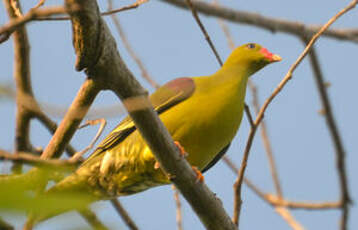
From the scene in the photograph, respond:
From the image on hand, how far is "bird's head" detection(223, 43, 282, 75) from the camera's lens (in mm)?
4289

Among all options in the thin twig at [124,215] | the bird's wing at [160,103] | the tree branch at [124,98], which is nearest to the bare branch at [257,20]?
the bird's wing at [160,103]

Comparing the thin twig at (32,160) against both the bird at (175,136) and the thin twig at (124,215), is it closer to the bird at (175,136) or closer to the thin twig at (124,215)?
the bird at (175,136)

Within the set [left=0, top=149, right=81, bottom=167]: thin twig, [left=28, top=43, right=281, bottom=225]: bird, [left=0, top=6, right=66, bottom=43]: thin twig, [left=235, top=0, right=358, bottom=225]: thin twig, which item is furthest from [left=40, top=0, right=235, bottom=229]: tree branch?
[left=0, top=149, right=81, bottom=167]: thin twig

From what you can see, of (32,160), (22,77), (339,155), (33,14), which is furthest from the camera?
(339,155)

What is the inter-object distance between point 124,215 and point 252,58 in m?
1.82

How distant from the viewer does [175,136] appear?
3463mm

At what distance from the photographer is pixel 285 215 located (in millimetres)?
3508

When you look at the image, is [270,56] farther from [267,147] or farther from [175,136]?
[175,136]

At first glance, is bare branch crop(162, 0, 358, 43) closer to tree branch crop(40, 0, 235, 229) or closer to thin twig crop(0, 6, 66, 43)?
tree branch crop(40, 0, 235, 229)

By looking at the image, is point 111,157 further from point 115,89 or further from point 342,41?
point 342,41

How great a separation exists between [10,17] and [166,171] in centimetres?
137

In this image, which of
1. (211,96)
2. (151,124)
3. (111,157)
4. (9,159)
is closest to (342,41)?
(211,96)

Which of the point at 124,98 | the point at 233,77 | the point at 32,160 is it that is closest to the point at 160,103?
the point at 233,77

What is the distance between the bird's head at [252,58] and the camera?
429cm
